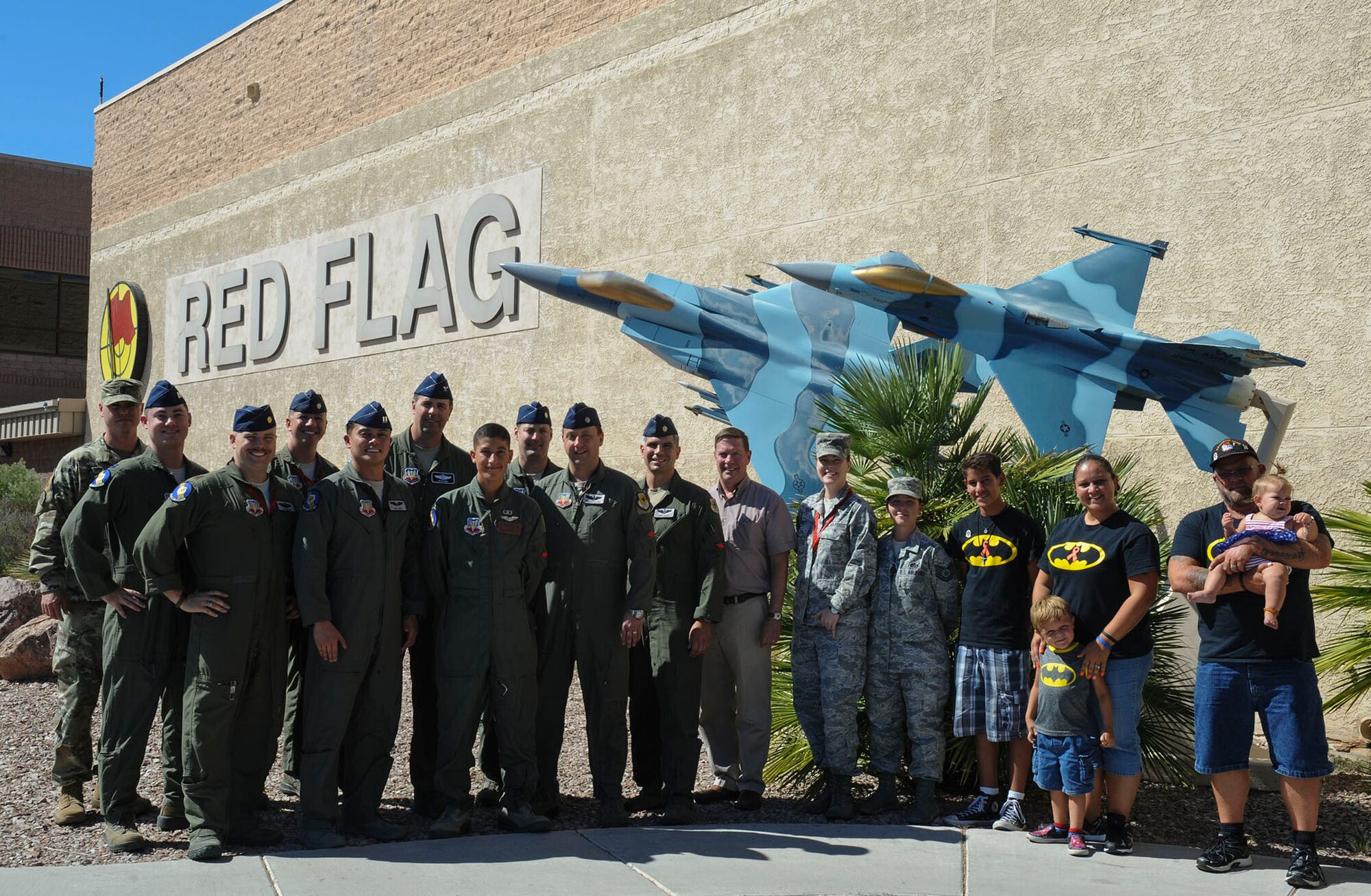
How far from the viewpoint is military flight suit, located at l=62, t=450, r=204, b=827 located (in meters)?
4.65

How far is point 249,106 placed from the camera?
60.3ft

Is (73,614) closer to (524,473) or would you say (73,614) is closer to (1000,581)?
(524,473)

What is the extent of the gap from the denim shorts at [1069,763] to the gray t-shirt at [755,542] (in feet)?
5.03

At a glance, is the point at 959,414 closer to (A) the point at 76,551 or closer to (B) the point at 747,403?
(B) the point at 747,403

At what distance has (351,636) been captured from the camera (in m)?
4.73

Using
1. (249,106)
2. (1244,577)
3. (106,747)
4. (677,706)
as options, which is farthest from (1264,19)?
(249,106)

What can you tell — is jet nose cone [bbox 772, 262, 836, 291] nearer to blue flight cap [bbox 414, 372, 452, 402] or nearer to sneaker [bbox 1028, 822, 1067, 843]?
blue flight cap [bbox 414, 372, 452, 402]

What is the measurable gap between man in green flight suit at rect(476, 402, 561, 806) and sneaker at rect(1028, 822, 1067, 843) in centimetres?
250

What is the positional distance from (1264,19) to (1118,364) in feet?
9.49

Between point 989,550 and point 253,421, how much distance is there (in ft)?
10.9

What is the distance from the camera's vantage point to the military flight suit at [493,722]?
5.52 metres

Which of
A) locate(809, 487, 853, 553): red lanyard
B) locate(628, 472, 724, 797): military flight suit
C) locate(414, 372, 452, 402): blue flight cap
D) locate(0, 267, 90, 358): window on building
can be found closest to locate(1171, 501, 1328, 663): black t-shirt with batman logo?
locate(809, 487, 853, 553): red lanyard

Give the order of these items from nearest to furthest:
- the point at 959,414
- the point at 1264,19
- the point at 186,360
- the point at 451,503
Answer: the point at 451,503, the point at 959,414, the point at 1264,19, the point at 186,360

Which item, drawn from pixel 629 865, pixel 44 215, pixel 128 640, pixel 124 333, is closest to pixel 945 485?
pixel 629 865
